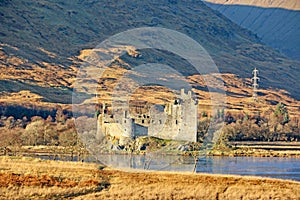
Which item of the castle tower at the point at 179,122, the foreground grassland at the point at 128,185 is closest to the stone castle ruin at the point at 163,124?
the castle tower at the point at 179,122

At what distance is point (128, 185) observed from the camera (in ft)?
153

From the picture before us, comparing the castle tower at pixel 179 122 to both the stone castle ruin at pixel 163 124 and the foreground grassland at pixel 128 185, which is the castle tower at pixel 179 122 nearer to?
the stone castle ruin at pixel 163 124

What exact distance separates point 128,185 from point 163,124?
6595 cm

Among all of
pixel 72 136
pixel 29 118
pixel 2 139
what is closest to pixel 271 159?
pixel 72 136

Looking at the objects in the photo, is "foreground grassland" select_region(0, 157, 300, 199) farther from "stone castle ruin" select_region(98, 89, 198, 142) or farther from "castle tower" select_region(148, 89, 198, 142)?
"stone castle ruin" select_region(98, 89, 198, 142)

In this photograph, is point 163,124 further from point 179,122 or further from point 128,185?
point 128,185

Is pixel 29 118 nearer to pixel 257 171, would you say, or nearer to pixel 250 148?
pixel 250 148

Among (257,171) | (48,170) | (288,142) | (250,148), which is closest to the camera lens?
(48,170)

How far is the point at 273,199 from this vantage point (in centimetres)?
4425

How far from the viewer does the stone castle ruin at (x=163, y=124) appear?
10731 cm

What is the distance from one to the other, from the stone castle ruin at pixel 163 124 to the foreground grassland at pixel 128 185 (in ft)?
187

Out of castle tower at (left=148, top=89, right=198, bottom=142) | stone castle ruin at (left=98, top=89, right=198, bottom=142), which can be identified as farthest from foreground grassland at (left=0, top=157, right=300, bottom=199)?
stone castle ruin at (left=98, top=89, right=198, bottom=142)

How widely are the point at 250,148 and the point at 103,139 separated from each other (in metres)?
25.5

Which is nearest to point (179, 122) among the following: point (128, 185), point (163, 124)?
point (163, 124)
